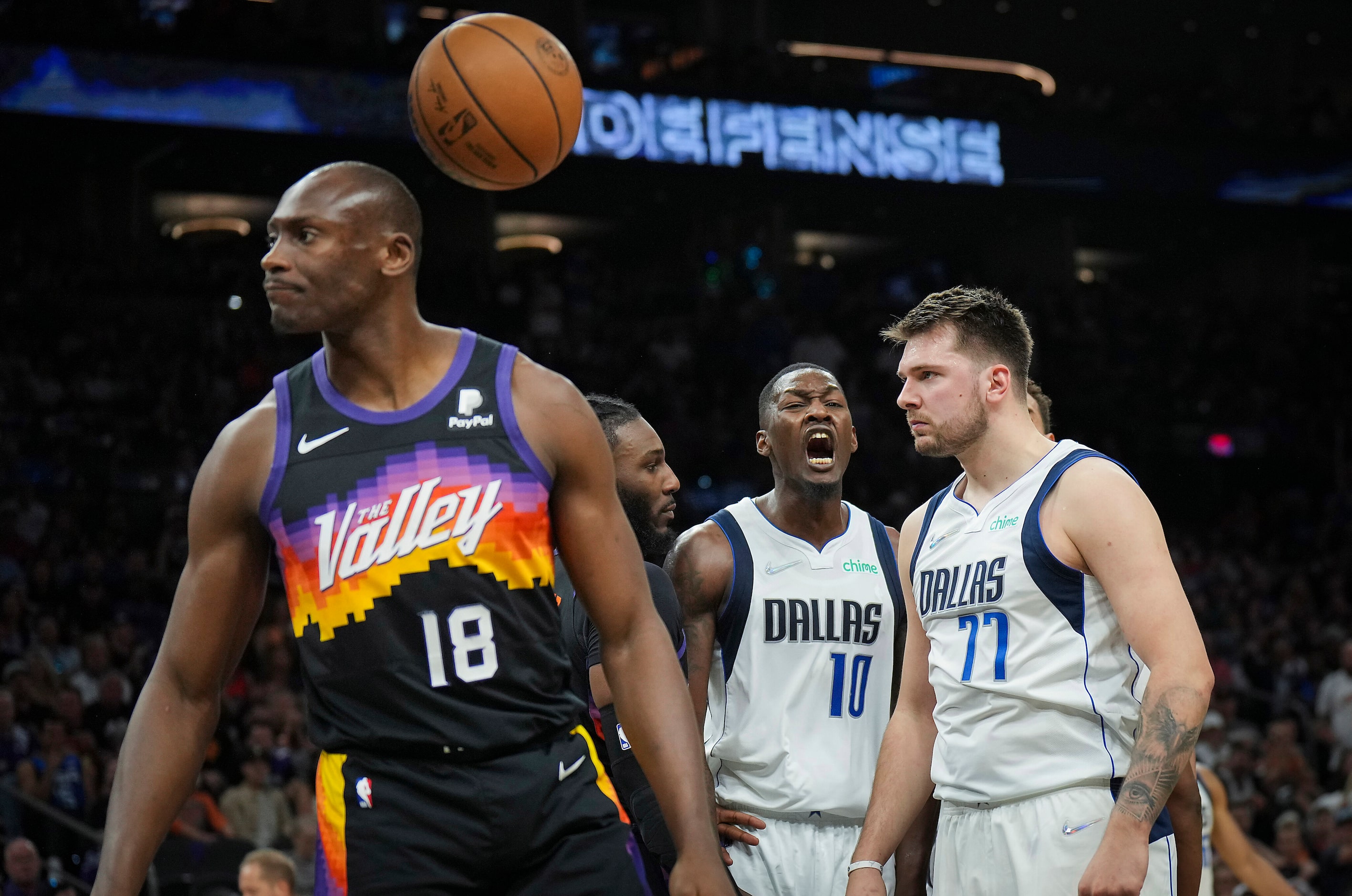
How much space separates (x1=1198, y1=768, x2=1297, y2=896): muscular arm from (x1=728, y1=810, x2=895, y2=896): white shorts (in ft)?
7.44

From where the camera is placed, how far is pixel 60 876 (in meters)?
9.23

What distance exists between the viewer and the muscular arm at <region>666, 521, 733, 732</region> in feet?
14.9

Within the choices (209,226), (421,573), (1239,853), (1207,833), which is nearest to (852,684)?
(1207,833)

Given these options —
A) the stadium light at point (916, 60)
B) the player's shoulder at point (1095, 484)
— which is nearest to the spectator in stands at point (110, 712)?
the player's shoulder at point (1095, 484)

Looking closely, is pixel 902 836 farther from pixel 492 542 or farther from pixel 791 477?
pixel 492 542

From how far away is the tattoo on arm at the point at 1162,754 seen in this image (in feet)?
10.6

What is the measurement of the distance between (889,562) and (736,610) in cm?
53

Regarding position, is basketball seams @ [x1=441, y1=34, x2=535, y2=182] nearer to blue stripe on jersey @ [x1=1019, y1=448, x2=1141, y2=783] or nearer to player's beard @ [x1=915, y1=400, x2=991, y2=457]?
player's beard @ [x1=915, y1=400, x2=991, y2=457]

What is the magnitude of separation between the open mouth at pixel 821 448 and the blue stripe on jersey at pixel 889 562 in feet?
0.84

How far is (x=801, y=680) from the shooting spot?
14.9ft

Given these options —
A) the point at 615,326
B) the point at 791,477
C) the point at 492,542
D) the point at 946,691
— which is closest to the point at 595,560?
the point at 492,542

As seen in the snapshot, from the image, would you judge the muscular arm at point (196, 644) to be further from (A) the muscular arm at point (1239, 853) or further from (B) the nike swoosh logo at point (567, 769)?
(A) the muscular arm at point (1239, 853)

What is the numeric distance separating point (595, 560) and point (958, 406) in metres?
1.35

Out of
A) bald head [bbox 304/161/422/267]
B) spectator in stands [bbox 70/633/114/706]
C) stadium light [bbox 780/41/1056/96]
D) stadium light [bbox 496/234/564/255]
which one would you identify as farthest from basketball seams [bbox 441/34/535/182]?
stadium light [bbox 496/234/564/255]
